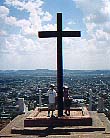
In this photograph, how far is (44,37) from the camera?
14961mm

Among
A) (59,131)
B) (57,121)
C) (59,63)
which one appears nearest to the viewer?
(59,131)

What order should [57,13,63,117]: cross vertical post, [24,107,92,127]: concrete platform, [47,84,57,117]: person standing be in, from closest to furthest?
[24,107,92,127]: concrete platform
[47,84,57,117]: person standing
[57,13,63,117]: cross vertical post

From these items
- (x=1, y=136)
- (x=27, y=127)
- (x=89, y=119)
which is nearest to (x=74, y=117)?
(x=89, y=119)

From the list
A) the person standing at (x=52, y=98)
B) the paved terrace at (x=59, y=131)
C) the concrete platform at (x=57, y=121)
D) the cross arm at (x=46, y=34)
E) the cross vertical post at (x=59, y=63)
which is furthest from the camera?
the cross arm at (x=46, y=34)

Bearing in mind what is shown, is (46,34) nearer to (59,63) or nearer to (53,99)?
(59,63)

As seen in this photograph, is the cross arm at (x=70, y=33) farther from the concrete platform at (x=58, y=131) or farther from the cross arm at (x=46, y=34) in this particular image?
the concrete platform at (x=58, y=131)

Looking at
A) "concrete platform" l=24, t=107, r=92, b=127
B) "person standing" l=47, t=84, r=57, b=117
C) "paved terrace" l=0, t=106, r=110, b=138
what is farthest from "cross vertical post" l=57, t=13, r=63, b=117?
"paved terrace" l=0, t=106, r=110, b=138

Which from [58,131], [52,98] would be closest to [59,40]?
[52,98]

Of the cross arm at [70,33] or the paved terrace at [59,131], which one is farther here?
the cross arm at [70,33]

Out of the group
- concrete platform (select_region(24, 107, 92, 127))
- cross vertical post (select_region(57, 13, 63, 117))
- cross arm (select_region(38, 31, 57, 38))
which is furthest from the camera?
cross arm (select_region(38, 31, 57, 38))

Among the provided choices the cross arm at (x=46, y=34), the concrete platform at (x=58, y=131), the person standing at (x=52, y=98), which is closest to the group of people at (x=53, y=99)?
the person standing at (x=52, y=98)

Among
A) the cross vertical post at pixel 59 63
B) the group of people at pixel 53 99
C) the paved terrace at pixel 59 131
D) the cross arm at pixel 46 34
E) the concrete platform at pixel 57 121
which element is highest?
the cross arm at pixel 46 34

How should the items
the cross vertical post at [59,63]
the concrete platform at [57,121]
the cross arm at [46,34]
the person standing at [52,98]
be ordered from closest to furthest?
1. the concrete platform at [57,121]
2. the person standing at [52,98]
3. the cross vertical post at [59,63]
4. the cross arm at [46,34]

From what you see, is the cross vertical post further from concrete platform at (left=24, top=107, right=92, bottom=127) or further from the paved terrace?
the paved terrace
